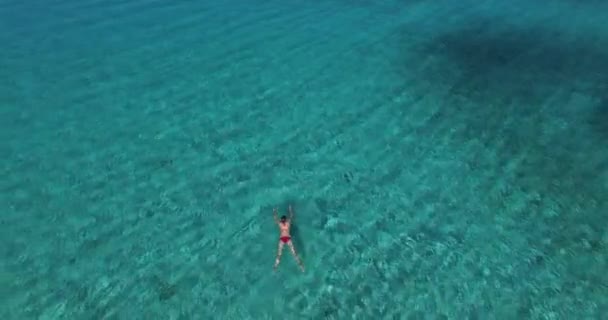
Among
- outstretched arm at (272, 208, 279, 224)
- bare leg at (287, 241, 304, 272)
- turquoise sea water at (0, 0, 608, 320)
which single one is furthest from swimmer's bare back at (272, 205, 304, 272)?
outstretched arm at (272, 208, 279, 224)

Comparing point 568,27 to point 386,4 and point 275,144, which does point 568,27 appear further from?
point 275,144

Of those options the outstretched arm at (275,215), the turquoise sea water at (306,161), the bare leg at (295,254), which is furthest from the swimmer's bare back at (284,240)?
the outstretched arm at (275,215)

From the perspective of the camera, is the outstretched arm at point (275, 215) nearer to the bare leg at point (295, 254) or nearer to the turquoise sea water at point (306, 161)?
the turquoise sea water at point (306, 161)

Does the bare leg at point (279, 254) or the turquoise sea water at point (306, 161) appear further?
the bare leg at point (279, 254)

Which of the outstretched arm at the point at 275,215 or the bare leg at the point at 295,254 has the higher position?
the outstretched arm at the point at 275,215

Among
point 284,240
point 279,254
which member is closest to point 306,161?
point 284,240

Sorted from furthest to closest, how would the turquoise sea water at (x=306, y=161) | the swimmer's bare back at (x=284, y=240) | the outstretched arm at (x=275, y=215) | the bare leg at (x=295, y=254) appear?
the outstretched arm at (x=275, y=215), the swimmer's bare back at (x=284, y=240), the bare leg at (x=295, y=254), the turquoise sea water at (x=306, y=161)

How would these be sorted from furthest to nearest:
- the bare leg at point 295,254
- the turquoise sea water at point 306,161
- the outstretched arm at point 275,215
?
the outstretched arm at point 275,215 < the bare leg at point 295,254 < the turquoise sea water at point 306,161

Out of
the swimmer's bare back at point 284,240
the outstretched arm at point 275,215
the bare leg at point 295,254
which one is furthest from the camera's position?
the outstretched arm at point 275,215

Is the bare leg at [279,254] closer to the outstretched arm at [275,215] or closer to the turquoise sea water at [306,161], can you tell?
the turquoise sea water at [306,161]
